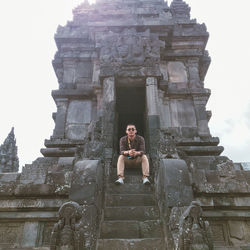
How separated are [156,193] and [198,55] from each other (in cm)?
685

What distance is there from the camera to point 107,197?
5.04m

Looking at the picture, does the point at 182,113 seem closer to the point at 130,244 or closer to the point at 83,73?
the point at 83,73

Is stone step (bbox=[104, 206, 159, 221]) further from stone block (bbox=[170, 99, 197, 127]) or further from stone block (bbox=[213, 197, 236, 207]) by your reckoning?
stone block (bbox=[170, 99, 197, 127])

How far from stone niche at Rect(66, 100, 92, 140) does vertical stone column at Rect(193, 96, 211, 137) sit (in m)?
3.93

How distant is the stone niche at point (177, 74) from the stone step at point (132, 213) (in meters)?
5.74

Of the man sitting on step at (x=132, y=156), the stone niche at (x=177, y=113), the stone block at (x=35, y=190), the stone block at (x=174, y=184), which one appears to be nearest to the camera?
the stone block at (x=174, y=184)

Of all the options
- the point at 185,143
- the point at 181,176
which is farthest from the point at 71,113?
the point at 181,176

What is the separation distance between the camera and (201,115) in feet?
27.8

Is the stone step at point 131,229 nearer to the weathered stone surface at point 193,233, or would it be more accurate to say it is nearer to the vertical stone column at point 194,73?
the weathered stone surface at point 193,233

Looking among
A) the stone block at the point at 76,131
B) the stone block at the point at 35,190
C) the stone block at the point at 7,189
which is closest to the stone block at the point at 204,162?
the stone block at the point at 76,131

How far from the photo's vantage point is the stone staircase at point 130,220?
391cm

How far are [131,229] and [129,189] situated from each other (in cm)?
118

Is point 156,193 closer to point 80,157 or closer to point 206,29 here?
point 80,157

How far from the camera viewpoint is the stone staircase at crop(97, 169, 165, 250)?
154 inches
